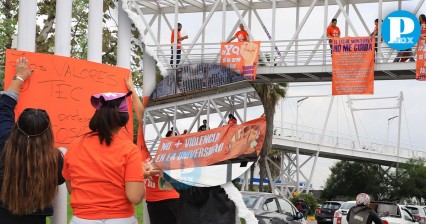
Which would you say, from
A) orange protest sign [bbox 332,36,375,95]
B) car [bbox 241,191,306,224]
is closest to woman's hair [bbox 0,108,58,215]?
car [bbox 241,191,306,224]

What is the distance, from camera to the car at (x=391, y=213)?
17797 millimetres

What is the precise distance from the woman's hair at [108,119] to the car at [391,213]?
47.4 feet

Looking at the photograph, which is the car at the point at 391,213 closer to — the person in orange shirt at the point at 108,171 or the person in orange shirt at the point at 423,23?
the person in orange shirt at the point at 423,23

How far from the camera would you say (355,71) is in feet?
71.3

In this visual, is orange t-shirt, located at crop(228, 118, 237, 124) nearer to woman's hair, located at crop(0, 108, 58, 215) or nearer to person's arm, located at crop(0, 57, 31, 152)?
woman's hair, located at crop(0, 108, 58, 215)

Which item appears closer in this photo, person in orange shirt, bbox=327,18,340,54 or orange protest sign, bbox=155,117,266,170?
orange protest sign, bbox=155,117,266,170

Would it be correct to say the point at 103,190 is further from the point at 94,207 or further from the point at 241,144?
the point at 241,144

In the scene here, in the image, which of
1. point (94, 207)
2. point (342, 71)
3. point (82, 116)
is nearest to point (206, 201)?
point (94, 207)

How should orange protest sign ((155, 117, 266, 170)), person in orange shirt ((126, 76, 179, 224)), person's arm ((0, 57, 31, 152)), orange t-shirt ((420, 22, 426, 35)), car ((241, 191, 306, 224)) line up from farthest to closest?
orange t-shirt ((420, 22, 426, 35)), car ((241, 191, 306, 224)), person in orange shirt ((126, 76, 179, 224)), person's arm ((0, 57, 31, 152)), orange protest sign ((155, 117, 266, 170))

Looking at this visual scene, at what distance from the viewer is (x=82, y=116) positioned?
516cm

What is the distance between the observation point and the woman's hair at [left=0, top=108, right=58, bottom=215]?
4008mm

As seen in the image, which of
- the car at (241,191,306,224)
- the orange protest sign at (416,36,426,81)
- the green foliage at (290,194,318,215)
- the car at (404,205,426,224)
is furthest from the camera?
the green foliage at (290,194,318,215)

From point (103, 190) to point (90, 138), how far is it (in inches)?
11.4

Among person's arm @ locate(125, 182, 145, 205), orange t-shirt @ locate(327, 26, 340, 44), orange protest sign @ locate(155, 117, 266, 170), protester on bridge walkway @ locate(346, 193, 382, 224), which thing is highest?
orange t-shirt @ locate(327, 26, 340, 44)
